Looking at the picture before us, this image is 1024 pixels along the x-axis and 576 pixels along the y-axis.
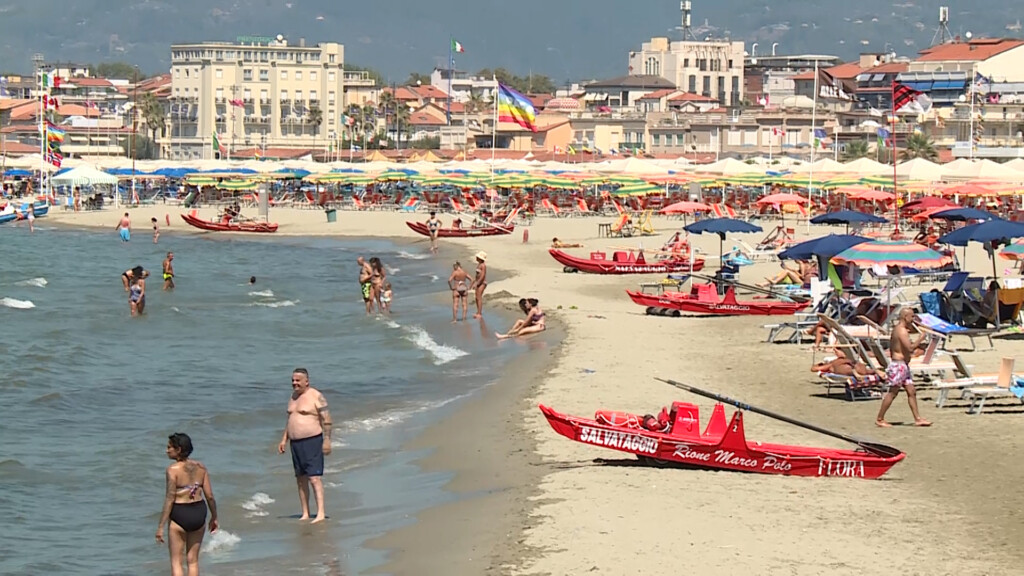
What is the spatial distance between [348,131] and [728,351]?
11375cm

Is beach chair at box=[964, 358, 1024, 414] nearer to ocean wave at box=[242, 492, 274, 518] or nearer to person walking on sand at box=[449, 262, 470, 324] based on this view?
ocean wave at box=[242, 492, 274, 518]

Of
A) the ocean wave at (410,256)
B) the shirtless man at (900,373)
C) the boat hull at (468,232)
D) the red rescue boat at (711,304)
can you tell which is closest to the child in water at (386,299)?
the red rescue boat at (711,304)

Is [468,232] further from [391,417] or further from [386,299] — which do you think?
[391,417]

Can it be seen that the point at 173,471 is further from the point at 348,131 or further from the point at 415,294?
the point at 348,131

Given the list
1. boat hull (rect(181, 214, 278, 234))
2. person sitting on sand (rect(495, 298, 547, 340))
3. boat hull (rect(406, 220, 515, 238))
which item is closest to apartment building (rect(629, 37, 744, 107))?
boat hull (rect(181, 214, 278, 234))

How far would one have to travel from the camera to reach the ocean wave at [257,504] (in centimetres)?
1345

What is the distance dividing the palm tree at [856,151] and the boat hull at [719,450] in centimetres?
8024

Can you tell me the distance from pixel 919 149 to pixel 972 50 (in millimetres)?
36920

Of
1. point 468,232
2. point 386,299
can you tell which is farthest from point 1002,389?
point 468,232

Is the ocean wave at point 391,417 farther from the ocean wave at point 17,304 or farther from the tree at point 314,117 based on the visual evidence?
the tree at point 314,117

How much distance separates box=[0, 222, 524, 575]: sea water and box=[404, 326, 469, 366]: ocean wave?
1.8 inches

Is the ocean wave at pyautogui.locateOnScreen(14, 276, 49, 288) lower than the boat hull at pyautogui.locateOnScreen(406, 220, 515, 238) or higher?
lower

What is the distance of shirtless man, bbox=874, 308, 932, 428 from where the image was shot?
1466cm

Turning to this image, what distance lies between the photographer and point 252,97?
13788 centimetres
